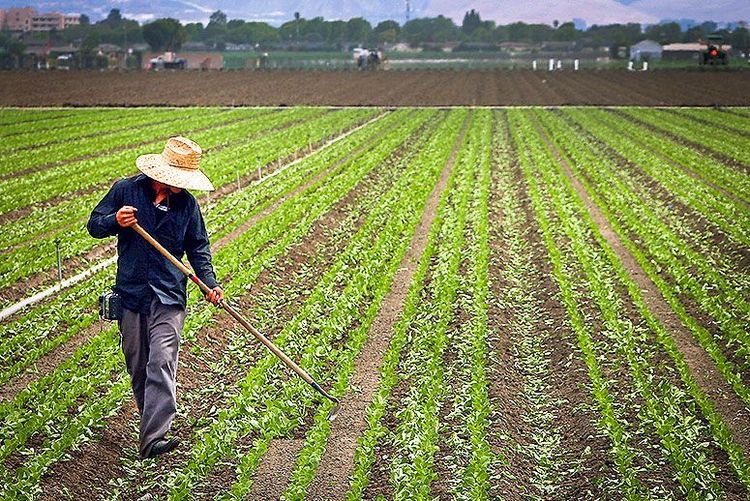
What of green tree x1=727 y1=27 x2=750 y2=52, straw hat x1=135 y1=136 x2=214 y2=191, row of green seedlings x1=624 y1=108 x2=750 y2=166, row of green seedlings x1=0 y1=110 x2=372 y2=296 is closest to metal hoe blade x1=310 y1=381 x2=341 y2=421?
straw hat x1=135 y1=136 x2=214 y2=191

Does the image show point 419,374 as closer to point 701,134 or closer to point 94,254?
point 94,254

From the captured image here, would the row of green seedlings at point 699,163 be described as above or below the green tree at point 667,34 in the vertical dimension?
below

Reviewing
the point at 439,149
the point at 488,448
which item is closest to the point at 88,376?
the point at 488,448

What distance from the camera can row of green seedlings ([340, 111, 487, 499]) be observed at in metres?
8.12

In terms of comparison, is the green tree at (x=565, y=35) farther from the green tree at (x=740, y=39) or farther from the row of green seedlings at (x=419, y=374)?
the row of green seedlings at (x=419, y=374)

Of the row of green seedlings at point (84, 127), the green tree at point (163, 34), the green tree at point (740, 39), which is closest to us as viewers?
the row of green seedlings at point (84, 127)

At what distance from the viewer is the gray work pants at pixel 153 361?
804 centimetres

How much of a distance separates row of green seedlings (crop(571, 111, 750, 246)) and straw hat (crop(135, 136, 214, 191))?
1070 cm

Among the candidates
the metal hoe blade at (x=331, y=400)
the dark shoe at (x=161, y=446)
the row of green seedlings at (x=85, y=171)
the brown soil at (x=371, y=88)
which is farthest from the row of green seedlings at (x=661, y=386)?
the brown soil at (x=371, y=88)

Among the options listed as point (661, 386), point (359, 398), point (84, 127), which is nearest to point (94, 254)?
point (359, 398)

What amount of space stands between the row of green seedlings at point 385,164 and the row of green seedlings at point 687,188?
5.67 m

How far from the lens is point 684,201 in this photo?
806 inches

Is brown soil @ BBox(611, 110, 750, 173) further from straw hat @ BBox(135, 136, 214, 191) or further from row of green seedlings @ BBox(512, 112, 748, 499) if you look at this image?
straw hat @ BBox(135, 136, 214, 191)

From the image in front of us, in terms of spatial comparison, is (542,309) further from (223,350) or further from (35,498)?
(35,498)
